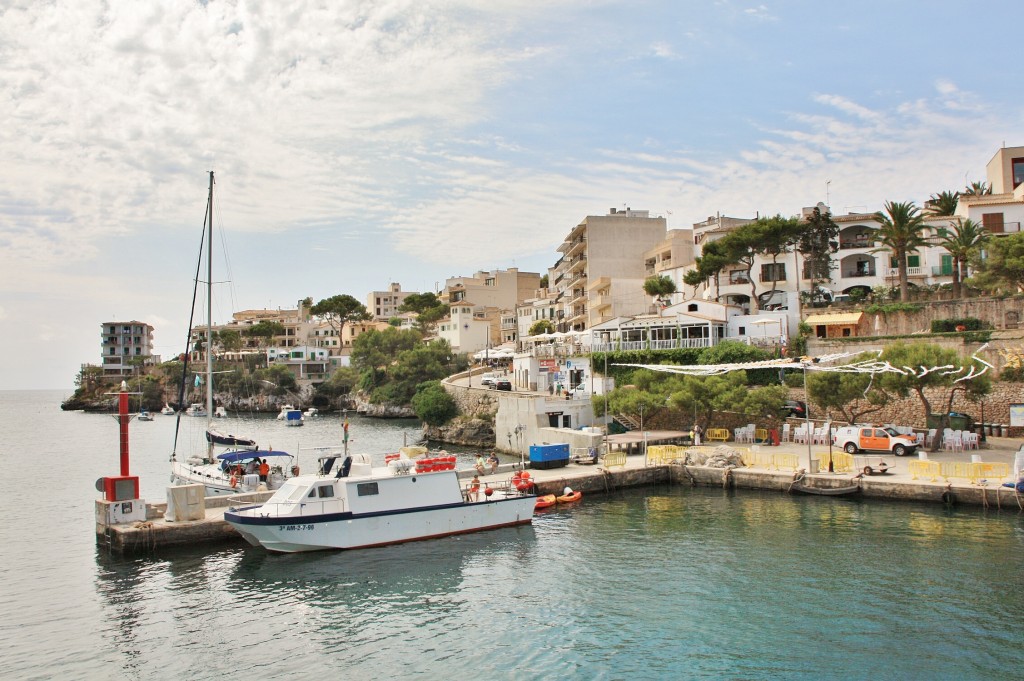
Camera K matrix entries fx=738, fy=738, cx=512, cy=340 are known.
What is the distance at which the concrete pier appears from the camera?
2412 centimetres

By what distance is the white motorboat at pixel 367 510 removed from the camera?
23562 millimetres

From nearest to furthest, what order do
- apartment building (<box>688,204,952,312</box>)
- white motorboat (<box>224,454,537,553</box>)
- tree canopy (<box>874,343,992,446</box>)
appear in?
white motorboat (<box>224,454,537,553</box>)
tree canopy (<box>874,343,992,446</box>)
apartment building (<box>688,204,952,312</box>)

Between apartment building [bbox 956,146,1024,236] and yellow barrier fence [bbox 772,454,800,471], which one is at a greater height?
apartment building [bbox 956,146,1024,236]

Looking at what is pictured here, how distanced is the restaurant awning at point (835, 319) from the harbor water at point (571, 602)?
2796cm

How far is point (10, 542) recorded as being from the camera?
27234 mm

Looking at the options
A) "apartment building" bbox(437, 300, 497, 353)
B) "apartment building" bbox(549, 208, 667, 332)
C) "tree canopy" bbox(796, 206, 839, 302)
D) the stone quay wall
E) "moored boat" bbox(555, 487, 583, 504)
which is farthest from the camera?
"apartment building" bbox(437, 300, 497, 353)

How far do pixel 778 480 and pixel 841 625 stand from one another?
14754 mm

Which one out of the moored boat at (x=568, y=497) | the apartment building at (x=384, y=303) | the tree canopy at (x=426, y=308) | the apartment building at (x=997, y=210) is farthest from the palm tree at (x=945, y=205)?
the apartment building at (x=384, y=303)

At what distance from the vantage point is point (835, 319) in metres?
53.8

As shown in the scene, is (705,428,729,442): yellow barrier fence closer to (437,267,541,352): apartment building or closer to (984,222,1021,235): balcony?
(984,222,1021,235): balcony

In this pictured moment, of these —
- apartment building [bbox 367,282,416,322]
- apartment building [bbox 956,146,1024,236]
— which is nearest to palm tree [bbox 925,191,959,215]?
apartment building [bbox 956,146,1024,236]

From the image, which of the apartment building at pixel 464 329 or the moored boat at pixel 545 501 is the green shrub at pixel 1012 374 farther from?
the apartment building at pixel 464 329

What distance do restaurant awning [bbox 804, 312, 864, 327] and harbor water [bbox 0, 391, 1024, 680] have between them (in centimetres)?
2796

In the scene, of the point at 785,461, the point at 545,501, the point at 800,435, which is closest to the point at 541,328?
the point at 800,435
